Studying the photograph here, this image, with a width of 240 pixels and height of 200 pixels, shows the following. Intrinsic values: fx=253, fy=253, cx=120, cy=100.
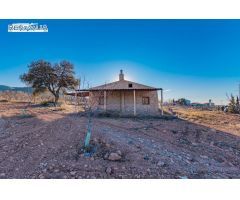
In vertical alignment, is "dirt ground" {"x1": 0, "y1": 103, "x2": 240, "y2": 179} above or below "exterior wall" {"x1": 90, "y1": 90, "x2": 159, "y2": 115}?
below

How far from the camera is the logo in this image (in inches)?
133

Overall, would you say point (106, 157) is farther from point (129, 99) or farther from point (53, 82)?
point (53, 82)

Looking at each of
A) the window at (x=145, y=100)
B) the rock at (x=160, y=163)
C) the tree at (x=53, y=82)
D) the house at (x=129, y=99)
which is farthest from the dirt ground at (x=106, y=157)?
the tree at (x=53, y=82)

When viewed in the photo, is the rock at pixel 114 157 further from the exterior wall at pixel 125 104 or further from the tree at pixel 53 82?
the tree at pixel 53 82

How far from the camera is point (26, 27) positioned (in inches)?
134

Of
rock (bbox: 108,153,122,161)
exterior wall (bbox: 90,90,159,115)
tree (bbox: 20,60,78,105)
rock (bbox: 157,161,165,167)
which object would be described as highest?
tree (bbox: 20,60,78,105)

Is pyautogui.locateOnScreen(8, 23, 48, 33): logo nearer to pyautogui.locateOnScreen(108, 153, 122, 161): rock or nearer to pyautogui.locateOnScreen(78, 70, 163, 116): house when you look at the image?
pyautogui.locateOnScreen(108, 153, 122, 161): rock

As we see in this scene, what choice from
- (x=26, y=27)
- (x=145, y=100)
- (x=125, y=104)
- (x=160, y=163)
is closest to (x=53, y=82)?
(x=125, y=104)

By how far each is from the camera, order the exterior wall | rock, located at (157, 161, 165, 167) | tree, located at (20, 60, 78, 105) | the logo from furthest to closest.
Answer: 1. tree, located at (20, 60, 78, 105)
2. the exterior wall
3. rock, located at (157, 161, 165, 167)
4. the logo

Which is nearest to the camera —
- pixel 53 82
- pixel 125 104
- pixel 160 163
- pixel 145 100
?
pixel 160 163

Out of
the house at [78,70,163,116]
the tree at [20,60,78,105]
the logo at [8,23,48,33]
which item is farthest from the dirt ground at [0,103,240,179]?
the tree at [20,60,78,105]

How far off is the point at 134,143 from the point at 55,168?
168 cm
